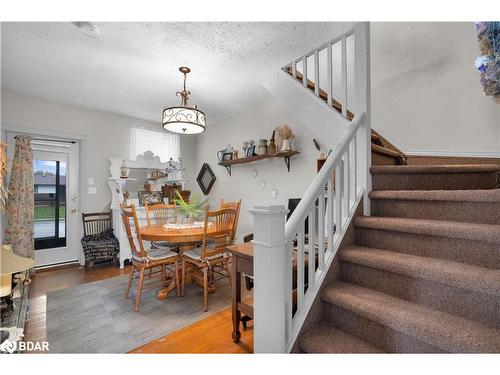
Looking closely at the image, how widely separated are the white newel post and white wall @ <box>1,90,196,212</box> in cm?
378

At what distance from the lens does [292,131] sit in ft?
11.1

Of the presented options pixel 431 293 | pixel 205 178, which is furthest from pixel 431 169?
pixel 205 178

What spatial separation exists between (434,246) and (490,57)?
1.13m

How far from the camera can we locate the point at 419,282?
1202 millimetres

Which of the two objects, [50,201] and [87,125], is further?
[87,125]

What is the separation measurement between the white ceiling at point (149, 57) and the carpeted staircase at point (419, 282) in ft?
5.33

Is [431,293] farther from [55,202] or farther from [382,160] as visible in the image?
[55,202]

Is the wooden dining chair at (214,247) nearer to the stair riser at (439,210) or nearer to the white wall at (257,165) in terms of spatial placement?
the white wall at (257,165)

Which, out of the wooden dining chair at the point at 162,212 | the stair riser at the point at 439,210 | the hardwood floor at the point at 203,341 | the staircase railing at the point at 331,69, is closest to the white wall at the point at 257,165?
the staircase railing at the point at 331,69

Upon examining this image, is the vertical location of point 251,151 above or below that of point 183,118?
→ below

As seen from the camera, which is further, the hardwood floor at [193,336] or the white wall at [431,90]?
the white wall at [431,90]

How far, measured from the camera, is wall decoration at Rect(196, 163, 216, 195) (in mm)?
4693

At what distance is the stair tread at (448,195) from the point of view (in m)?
1.32

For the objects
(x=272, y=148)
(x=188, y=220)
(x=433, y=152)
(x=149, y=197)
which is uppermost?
(x=272, y=148)
